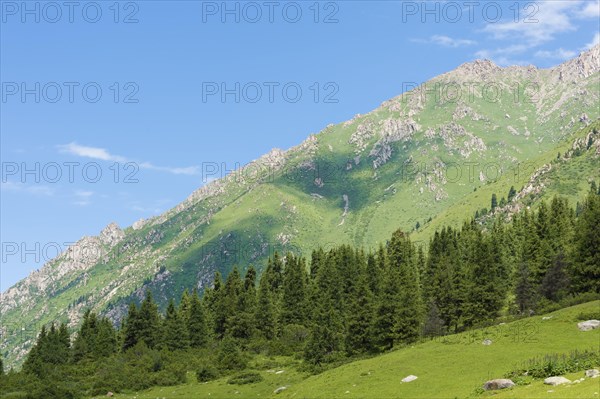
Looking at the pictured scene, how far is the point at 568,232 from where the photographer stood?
119 meters

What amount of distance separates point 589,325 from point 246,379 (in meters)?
47.4

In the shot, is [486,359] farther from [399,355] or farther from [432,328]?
[432,328]

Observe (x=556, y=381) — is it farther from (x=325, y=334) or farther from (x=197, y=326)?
(x=197, y=326)

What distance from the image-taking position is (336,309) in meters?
121

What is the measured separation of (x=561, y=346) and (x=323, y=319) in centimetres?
4700

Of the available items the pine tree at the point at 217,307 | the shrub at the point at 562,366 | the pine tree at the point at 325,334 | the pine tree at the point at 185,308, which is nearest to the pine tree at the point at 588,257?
the pine tree at the point at 325,334

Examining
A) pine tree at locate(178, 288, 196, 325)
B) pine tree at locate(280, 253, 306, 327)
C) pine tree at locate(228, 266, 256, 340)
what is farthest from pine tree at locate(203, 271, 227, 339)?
pine tree at locate(280, 253, 306, 327)

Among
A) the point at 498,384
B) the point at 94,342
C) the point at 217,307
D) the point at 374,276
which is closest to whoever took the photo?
the point at 498,384

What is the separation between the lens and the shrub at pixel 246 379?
278 ft

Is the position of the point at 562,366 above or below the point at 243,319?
above

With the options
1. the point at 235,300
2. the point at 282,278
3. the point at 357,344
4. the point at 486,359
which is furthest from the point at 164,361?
the point at 486,359

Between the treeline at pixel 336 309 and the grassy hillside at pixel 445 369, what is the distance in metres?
10.1

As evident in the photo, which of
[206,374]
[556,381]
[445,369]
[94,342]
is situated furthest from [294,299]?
[556,381]

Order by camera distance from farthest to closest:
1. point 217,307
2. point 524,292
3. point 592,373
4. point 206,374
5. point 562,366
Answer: point 217,307, point 524,292, point 206,374, point 562,366, point 592,373
